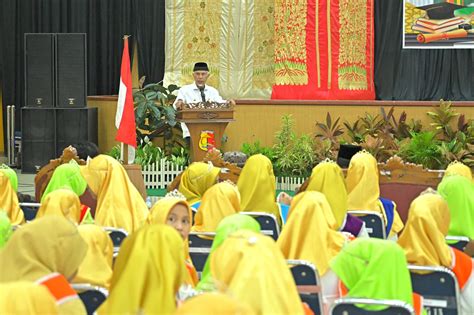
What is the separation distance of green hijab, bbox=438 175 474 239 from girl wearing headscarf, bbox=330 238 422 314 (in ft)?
6.07

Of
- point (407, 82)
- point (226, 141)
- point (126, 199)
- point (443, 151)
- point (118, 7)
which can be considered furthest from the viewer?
point (118, 7)

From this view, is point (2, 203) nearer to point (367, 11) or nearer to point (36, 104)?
point (36, 104)

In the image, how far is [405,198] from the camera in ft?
23.9

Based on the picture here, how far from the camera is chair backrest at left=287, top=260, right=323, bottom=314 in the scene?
12.5ft

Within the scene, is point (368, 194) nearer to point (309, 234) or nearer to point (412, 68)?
point (309, 234)

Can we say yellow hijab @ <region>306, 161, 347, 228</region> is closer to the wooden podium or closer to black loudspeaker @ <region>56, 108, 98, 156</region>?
the wooden podium

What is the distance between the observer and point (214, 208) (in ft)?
16.8

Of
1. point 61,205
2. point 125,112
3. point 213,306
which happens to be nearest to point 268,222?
point 61,205

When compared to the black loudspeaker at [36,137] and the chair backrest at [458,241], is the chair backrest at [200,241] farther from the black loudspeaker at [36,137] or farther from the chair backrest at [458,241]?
the black loudspeaker at [36,137]

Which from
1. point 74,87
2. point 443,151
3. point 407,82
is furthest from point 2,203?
point 407,82

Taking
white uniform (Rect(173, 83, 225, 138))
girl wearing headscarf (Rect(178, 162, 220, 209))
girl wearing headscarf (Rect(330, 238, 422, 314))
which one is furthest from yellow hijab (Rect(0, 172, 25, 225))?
white uniform (Rect(173, 83, 225, 138))

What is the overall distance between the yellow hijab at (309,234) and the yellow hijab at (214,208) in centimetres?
91

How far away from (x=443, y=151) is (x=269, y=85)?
4.04 meters

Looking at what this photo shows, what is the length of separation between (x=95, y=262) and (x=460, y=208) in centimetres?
231
